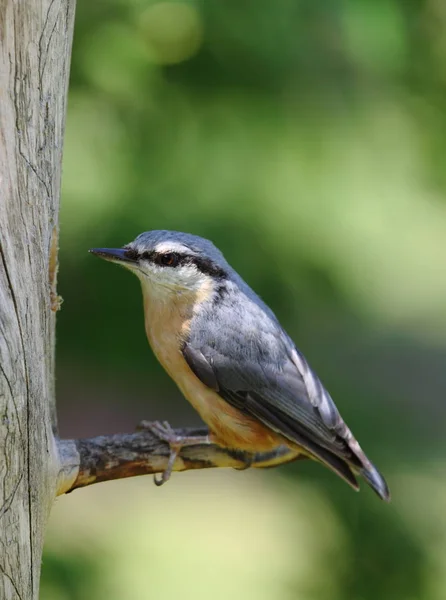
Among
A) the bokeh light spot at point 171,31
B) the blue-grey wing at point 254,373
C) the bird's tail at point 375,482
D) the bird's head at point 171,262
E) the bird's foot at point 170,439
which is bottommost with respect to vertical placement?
the bird's tail at point 375,482

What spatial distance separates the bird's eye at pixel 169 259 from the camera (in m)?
3.44

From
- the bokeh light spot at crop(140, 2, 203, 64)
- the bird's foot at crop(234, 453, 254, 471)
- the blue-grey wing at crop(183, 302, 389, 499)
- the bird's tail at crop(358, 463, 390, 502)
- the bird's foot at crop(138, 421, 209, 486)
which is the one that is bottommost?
the bird's foot at crop(234, 453, 254, 471)

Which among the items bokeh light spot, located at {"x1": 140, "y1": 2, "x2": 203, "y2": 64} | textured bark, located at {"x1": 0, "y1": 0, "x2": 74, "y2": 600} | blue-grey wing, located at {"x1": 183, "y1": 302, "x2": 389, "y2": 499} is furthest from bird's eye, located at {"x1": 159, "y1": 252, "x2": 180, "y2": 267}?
bokeh light spot, located at {"x1": 140, "y1": 2, "x2": 203, "y2": 64}

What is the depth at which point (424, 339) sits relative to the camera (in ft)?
38.4

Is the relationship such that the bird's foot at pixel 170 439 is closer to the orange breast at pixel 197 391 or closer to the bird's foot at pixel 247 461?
the orange breast at pixel 197 391

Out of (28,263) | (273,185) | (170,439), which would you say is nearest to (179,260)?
(170,439)

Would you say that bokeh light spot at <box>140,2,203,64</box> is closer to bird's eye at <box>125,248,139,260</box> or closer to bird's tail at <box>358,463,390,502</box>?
bird's eye at <box>125,248,139,260</box>

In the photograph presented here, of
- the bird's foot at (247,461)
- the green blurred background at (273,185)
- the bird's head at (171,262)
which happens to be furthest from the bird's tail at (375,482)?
the green blurred background at (273,185)

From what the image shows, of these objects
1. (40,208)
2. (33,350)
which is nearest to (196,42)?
(40,208)

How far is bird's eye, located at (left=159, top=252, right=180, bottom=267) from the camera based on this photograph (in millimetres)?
3443

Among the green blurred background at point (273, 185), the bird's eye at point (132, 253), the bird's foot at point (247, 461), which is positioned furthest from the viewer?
the green blurred background at point (273, 185)

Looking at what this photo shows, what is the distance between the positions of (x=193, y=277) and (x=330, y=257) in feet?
5.68

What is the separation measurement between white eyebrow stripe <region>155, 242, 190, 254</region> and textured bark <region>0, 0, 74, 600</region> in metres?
0.75

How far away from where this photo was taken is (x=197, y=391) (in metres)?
3.57
